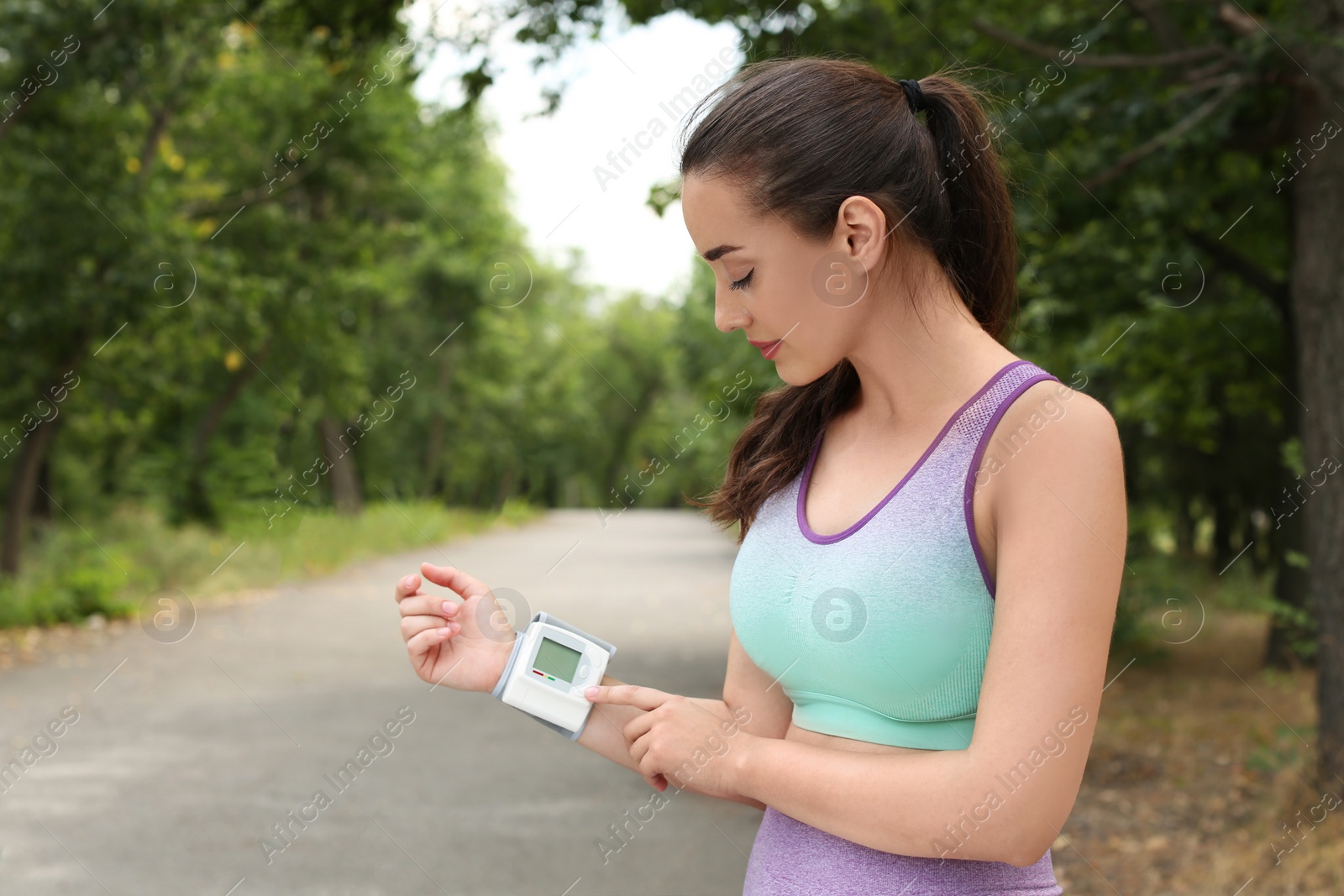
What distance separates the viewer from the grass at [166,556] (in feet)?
36.6

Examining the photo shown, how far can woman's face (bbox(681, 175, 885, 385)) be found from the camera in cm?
135

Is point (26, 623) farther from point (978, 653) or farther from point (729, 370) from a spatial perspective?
point (978, 653)

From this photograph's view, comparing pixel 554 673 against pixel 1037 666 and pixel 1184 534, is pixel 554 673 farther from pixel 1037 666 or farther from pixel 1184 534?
pixel 1184 534

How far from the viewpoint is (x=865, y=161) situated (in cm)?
137

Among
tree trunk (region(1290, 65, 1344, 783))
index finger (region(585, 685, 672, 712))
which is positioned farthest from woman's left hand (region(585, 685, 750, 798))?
tree trunk (region(1290, 65, 1344, 783))

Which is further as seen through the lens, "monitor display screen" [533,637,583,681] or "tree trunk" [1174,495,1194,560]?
"tree trunk" [1174,495,1194,560]

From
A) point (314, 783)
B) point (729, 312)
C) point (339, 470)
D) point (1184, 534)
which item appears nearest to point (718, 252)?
point (729, 312)

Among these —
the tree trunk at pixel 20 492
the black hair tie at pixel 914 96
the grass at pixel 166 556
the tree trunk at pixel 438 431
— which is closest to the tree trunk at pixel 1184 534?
the grass at pixel 166 556

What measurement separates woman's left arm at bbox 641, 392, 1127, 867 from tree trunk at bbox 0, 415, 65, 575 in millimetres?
12692

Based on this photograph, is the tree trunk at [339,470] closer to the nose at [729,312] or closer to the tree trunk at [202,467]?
the tree trunk at [202,467]

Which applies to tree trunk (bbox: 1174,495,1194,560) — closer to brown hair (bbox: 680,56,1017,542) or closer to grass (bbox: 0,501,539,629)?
grass (bbox: 0,501,539,629)

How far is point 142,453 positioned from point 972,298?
22926 millimetres

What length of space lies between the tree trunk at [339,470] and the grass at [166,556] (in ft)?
5.09

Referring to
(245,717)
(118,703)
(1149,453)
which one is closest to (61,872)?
(245,717)
